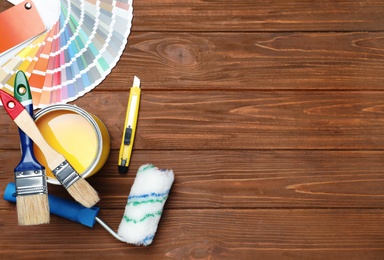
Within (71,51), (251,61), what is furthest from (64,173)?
(251,61)

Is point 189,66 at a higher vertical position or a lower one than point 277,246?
higher

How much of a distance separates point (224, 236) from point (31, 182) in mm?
336

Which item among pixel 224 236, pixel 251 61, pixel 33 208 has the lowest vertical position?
pixel 224 236

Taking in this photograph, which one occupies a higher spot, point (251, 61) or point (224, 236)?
point (251, 61)

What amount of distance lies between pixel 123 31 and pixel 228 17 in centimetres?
19

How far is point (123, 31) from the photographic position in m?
0.86

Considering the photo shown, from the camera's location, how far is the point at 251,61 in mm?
862

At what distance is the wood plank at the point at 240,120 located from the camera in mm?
846

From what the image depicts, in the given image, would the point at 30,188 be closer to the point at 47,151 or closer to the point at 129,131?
the point at 47,151

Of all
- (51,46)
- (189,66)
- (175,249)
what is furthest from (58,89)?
(175,249)

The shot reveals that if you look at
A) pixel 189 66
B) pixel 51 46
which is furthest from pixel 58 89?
pixel 189 66

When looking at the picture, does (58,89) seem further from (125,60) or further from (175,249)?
(175,249)

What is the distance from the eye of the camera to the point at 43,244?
832 millimetres

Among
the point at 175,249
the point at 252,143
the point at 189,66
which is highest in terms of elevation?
the point at 189,66
